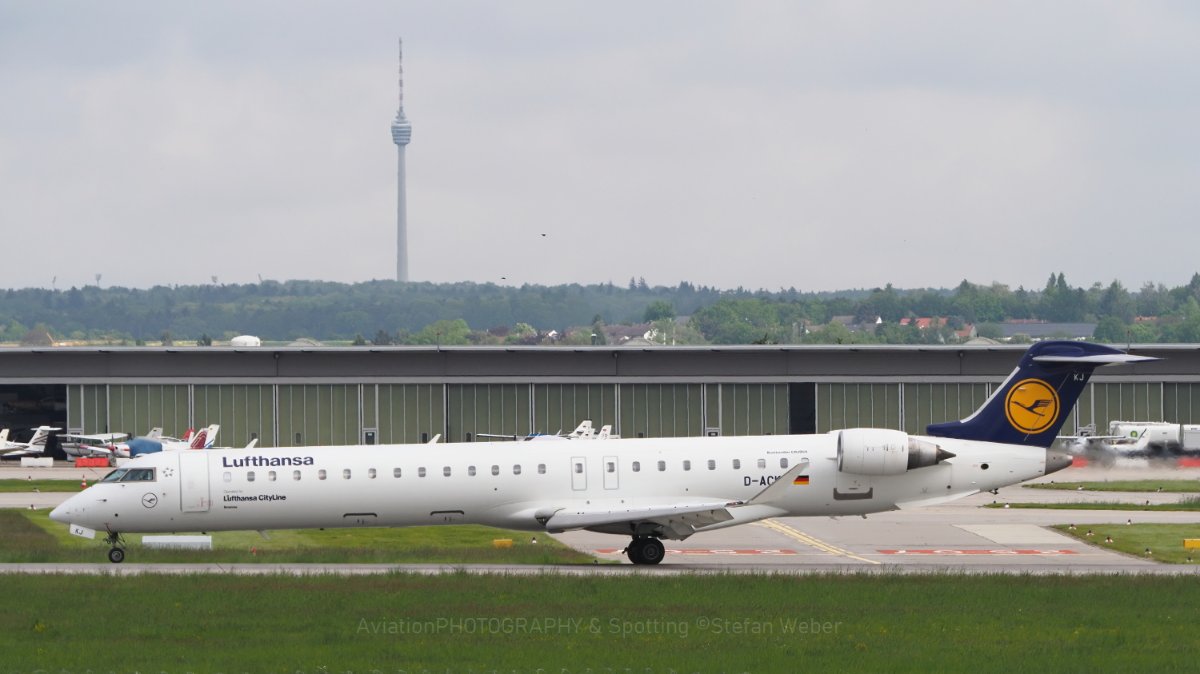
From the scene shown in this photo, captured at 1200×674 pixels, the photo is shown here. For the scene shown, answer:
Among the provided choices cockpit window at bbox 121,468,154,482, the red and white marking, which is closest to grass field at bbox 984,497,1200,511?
the red and white marking

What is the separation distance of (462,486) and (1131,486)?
35446 mm

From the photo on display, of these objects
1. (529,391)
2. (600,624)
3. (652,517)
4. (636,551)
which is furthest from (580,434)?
(600,624)

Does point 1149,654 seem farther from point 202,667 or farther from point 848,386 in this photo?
point 848,386

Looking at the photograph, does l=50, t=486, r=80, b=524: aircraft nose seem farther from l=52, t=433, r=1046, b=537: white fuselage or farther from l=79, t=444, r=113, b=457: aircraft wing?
l=79, t=444, r=113, b=457: aircraft wing

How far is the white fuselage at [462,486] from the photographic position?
120 ft

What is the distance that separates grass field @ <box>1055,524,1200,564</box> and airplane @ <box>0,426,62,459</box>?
5601cm

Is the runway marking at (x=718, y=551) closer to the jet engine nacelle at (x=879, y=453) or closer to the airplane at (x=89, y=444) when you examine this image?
the jet engine nacelle at (x=879, y=453)

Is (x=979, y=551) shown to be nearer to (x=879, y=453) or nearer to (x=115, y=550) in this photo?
(x=879, y=453)

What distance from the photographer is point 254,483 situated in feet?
120

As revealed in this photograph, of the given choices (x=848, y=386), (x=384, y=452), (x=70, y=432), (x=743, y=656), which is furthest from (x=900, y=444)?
(x=70, y=432)

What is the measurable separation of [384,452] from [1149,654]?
18.3 m

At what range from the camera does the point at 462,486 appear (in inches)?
1444

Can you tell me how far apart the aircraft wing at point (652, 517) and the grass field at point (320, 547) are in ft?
6.22

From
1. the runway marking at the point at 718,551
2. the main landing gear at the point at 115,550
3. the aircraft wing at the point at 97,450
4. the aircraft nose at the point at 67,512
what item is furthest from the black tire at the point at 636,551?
A: the aircraft wing at the point at 97,450
